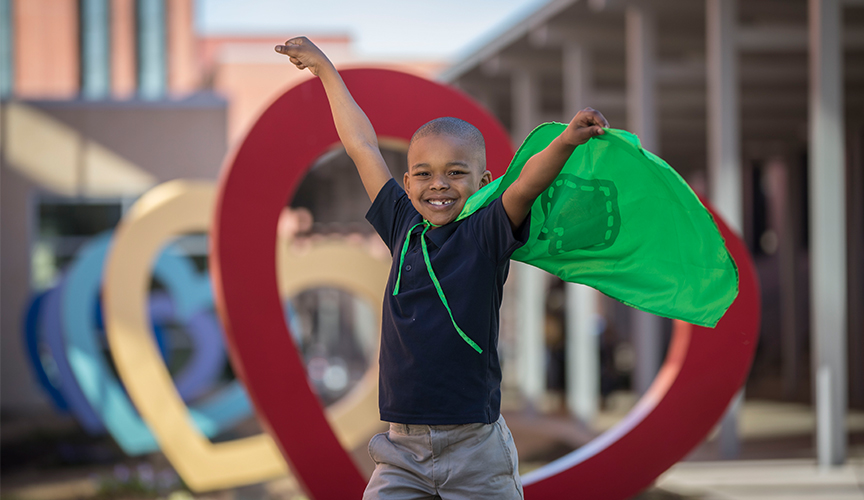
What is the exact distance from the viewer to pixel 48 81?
4012 centimetres

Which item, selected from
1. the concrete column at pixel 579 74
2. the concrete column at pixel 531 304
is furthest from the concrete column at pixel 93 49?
the concrete column at pixel 579 74

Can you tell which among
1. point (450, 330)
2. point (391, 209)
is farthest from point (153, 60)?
point (450, 330)

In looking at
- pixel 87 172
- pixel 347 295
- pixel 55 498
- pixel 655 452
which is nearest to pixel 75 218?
pixel 87 172

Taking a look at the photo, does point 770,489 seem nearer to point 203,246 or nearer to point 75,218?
point 203,246

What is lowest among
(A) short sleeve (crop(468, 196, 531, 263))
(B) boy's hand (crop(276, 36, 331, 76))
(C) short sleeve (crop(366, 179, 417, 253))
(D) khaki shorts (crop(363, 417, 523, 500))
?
(D) khaki shorts (crop(363, 417, 523, 500))

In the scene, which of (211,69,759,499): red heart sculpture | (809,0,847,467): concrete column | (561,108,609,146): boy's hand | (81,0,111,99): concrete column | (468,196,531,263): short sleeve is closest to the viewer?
(561,108,609,146): boy's hand

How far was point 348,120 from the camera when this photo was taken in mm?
2354

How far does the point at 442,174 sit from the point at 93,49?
4405 centimetres

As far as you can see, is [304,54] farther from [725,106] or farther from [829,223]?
[725,106]

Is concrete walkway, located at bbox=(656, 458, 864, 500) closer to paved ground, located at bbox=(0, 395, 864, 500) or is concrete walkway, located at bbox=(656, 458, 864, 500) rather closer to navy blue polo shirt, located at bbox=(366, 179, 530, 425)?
paved ground, located at bbox=(0, 395, 864, 500)

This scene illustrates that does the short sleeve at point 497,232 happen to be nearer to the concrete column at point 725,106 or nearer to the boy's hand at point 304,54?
the boy's hand at point 304,54

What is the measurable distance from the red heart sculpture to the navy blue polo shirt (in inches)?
43.3

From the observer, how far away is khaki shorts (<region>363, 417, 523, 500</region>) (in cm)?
198

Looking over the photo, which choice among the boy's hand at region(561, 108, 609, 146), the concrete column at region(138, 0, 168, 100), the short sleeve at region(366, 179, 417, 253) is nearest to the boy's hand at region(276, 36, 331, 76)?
the short sleeve at region(366, 179, 417, 253)
